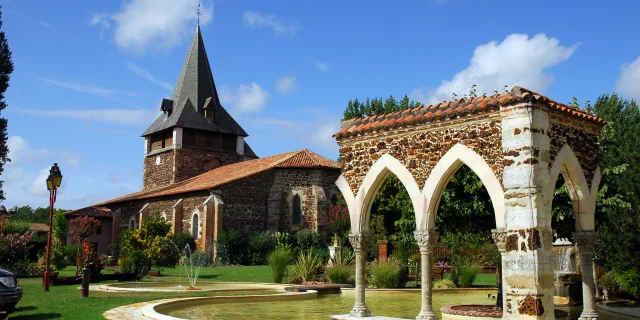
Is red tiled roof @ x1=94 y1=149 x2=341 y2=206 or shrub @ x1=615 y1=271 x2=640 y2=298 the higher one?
red tiled roof @ x1=94 y1=149 x2=341 y2=206

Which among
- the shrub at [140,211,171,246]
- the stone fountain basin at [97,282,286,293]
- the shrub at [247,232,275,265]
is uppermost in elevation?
the shrub at [140,211,171,246]

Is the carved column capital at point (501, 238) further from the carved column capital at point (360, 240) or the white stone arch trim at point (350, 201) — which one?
the white stone arch trim at point (350, 201)

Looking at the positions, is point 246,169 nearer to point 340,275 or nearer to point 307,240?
point 307,240

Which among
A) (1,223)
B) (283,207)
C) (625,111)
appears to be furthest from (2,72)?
(625,111)

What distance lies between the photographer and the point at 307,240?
33312 millimetres

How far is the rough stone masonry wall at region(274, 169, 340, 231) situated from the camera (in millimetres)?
34875

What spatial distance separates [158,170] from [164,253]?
48.2ft

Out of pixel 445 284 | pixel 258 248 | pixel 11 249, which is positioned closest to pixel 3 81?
pixel 11 249

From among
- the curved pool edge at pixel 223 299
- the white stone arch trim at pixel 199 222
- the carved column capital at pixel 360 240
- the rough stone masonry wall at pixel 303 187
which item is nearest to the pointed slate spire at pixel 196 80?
the white stone arch trim at pixel 199 222

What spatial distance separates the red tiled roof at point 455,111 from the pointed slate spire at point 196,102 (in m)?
33.5

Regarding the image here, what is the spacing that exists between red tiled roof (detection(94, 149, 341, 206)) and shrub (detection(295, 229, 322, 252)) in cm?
402

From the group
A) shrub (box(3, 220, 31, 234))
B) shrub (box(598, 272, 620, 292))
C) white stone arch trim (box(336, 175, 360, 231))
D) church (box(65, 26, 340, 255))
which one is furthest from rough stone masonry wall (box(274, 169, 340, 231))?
white stone arch trim (box(336, 175, 360, 231))

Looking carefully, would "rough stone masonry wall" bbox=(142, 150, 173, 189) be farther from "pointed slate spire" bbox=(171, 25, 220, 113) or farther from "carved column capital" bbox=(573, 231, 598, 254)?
"carved column capital" bbox=(573, 231, 598, 254)

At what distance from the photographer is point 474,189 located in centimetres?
1263
